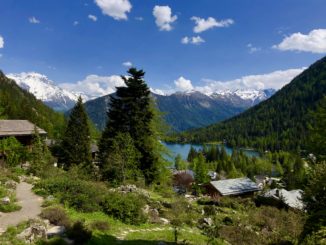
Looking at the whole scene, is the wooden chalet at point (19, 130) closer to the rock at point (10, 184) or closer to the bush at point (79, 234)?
the rock at point (10, 184)

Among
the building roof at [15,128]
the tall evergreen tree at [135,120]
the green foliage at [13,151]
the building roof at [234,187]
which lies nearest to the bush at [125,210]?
the tall evergreen tree at [135,120]

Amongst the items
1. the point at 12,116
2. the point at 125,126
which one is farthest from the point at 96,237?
the point at 12,116

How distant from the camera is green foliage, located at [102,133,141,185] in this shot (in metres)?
31.1

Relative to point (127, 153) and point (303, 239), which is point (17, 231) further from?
point (127, 153)

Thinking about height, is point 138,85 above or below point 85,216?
above

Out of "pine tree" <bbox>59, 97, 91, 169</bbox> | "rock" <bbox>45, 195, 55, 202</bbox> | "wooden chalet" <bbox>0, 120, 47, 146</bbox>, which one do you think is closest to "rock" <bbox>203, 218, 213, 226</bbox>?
"rock" <bbox>45, 195, 55, 202</bbox>

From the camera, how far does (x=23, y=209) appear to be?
1797 cm

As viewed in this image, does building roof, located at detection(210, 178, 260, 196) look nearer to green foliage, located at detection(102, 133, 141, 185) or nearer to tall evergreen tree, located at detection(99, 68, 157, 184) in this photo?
tall evergreen tree, located at detection(99, 68, 157, 184)

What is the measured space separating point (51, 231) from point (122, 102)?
2333cm

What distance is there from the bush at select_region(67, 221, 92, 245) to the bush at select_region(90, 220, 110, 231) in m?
1.59

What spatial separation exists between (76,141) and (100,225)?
30873 millimetres

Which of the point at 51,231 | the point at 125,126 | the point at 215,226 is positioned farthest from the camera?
the point at 125,126

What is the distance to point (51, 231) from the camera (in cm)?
1433

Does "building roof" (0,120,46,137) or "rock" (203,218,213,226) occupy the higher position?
"building roof" (0,120,46,137)
